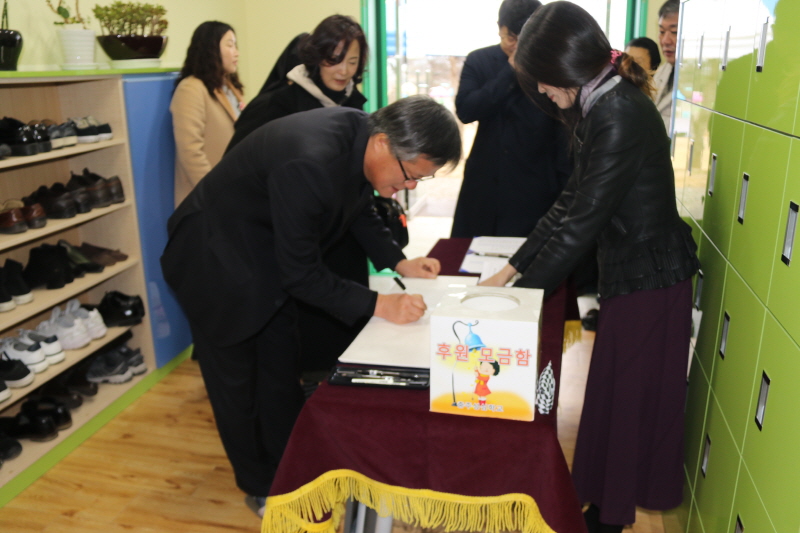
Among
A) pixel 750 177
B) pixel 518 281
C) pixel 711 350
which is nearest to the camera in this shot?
pixel 750 177

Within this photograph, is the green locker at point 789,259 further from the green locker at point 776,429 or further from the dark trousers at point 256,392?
the dark trousers at point 256,392

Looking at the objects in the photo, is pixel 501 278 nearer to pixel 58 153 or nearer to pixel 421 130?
pixel 421 130

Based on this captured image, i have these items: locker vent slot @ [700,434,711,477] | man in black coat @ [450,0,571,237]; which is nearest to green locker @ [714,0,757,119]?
locker vent slot @ [700,434,711,477]

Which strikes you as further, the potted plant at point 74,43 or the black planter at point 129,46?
the black planter at point 129,46

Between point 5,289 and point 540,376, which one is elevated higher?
point 540,376

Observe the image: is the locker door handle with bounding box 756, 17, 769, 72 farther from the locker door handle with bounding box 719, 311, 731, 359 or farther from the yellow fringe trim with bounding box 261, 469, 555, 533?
the yellow fringe trim with bounding box 261, 469, 555, 533

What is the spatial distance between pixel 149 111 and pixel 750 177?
2423 mm

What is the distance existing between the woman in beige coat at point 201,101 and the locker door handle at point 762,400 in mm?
2363

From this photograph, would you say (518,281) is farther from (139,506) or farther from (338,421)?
(139,506)

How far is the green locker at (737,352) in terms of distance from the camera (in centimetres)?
140

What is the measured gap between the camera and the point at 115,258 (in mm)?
2920

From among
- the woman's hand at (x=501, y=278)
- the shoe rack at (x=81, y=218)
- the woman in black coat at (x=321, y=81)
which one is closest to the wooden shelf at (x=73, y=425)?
the shoe rack at (x=81, y=218)

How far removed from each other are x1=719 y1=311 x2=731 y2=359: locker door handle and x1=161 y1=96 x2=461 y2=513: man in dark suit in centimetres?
73

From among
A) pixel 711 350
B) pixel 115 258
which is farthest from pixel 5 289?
pixel 711 350
